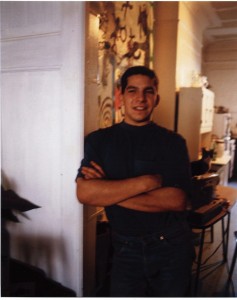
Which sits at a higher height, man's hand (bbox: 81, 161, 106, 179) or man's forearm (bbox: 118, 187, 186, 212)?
man's hand (bbox: 81, 161, 106, 179)

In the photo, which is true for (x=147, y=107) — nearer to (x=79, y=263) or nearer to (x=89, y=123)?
(x=89, y=123)

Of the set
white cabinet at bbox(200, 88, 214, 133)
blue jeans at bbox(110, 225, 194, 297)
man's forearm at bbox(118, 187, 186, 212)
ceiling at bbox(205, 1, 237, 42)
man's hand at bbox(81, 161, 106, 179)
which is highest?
ceiling at bbox(205, 1, 237, 42)

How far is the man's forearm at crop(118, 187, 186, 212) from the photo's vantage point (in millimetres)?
905

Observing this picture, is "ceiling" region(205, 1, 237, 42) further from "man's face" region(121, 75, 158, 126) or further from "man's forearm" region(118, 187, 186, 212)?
"man's forearm" region(118, 187, 186, 212)

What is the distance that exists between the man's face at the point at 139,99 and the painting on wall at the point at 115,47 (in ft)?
2.37

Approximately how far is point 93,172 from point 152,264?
1.23ft

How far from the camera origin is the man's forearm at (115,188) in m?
0.88

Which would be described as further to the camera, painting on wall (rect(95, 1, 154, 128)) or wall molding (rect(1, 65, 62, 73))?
painting on wall (rect(95, 1, 154, 128))

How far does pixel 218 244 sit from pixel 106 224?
1107 mm

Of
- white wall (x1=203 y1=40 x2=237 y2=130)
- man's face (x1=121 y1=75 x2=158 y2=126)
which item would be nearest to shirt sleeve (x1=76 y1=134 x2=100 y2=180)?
man's face (x1=121 y1=75 x2=158 y2=126)

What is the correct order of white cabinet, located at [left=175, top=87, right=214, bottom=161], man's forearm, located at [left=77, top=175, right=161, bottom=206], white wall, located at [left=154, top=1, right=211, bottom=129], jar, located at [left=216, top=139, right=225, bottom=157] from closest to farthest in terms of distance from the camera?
1. man's forearm, located at [left=77, top=175, right=161, bottom=206]
2. jar, located at [left=216, top=139, right=225, bottom=157]
3. white wall, located at [left=154, top=1, right=211, bottom=129]
4. white cabinet, located at [left=175, top=87, right=214, bottom=161]

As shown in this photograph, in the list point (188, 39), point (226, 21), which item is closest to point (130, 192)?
point (226, 21)

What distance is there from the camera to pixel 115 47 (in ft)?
6.04

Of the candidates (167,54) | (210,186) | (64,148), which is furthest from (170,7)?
(64,148)
